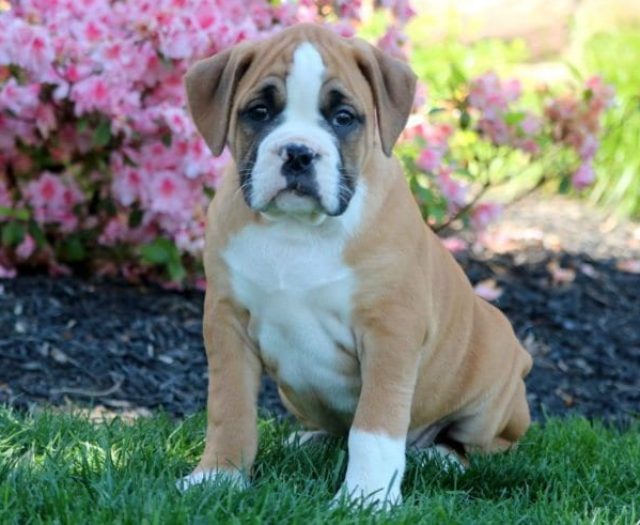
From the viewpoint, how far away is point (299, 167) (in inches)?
131

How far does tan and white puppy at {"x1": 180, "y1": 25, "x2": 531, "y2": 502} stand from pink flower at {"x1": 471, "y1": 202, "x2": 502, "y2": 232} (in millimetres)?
2740

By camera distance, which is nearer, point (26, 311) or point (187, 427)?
point (187, 427)

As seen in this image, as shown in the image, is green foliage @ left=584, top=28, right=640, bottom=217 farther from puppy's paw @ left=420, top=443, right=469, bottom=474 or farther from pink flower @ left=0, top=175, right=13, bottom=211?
puppy's paw @ left=420, top=443, right=469, bottom=474

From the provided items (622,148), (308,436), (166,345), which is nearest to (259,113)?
(308,436)

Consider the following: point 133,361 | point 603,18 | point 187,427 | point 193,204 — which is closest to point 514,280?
point 193,204

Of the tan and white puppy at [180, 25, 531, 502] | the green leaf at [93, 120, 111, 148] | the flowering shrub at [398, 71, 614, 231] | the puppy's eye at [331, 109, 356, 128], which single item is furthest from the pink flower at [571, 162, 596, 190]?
the puppy's eye at [331, 109, 356, 128]

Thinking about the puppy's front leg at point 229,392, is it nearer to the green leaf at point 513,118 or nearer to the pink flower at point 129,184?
the pink flower at point 129,184

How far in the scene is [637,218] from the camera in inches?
378

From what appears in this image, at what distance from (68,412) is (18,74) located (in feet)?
6.21

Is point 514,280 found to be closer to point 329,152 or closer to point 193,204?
point 193,204

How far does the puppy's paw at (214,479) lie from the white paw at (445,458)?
74cm

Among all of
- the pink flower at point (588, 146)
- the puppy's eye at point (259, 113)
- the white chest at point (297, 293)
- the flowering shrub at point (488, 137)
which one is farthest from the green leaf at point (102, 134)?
the pink flower at point (588, 146)

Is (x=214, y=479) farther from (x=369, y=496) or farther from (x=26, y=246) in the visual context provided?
(x=26, y=246)

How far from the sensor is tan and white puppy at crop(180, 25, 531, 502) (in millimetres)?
3389
